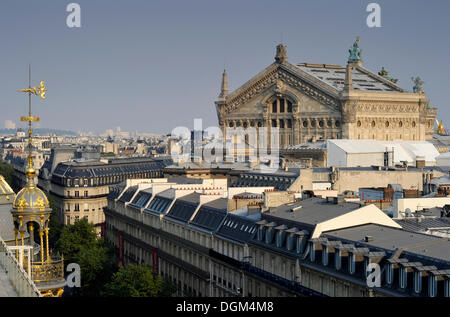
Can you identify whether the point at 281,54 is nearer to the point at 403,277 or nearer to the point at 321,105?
the point at 321,105

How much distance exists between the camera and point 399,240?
4138 centimetres

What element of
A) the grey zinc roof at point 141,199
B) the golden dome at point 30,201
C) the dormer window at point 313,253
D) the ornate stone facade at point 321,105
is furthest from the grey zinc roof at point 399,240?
the ornate stone facade at point 321,105

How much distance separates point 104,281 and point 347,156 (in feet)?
142

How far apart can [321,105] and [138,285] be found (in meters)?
73.5

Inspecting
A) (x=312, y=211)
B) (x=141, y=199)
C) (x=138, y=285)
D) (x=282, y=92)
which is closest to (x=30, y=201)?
(x=312, y=211)

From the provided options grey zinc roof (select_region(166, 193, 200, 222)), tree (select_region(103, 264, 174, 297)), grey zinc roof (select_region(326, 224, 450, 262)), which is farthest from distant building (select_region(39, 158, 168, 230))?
grey zinc roof (select_region(326, 224, 450, 262))

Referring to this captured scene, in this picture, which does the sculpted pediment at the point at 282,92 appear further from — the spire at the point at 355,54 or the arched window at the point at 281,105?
the spire at the point at 355,54

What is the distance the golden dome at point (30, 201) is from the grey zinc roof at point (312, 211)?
15.3 m

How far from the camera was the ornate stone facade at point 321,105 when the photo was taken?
12425 centimetres

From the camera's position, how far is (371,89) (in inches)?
5187

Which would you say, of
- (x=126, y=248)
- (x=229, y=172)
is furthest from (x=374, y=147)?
(x=126, y=248)

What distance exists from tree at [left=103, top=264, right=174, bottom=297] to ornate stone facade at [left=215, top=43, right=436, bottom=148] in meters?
67.2

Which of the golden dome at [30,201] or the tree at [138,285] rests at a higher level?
the golden dome at [30,201]

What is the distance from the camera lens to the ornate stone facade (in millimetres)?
124250
